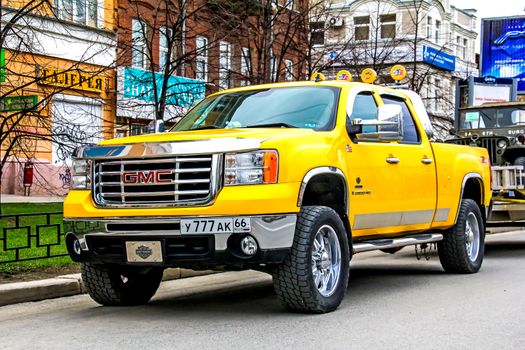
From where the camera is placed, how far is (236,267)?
278 inches

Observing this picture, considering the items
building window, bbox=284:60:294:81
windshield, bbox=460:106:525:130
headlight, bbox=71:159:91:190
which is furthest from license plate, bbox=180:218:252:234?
building window, bbox=284:60:294:81

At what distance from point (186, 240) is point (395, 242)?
264 centimetres

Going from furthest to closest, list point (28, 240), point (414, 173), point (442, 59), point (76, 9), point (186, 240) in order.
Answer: point (442, 59), point (76, 9), point (28, 240), point (414, 173), point (186, 240)

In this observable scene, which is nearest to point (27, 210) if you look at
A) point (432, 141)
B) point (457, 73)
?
point (432, 141)

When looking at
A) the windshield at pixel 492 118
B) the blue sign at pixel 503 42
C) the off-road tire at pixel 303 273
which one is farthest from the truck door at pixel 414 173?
the blue sign at pixel 503 42

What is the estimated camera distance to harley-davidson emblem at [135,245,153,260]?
696 cm

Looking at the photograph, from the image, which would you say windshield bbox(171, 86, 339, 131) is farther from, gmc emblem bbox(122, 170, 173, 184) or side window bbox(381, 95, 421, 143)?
gmc emblem bbox(122, 170, 173, 184)

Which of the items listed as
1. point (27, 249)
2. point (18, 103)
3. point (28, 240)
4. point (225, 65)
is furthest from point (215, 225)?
point (225, 65)

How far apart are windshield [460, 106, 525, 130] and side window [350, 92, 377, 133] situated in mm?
7722

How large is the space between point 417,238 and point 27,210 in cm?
1221

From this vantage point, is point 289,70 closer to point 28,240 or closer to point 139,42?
point 139,42

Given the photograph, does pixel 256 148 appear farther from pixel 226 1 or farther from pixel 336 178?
pixel 226 1

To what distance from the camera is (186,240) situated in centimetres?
685

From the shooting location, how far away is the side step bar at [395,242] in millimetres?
8078
